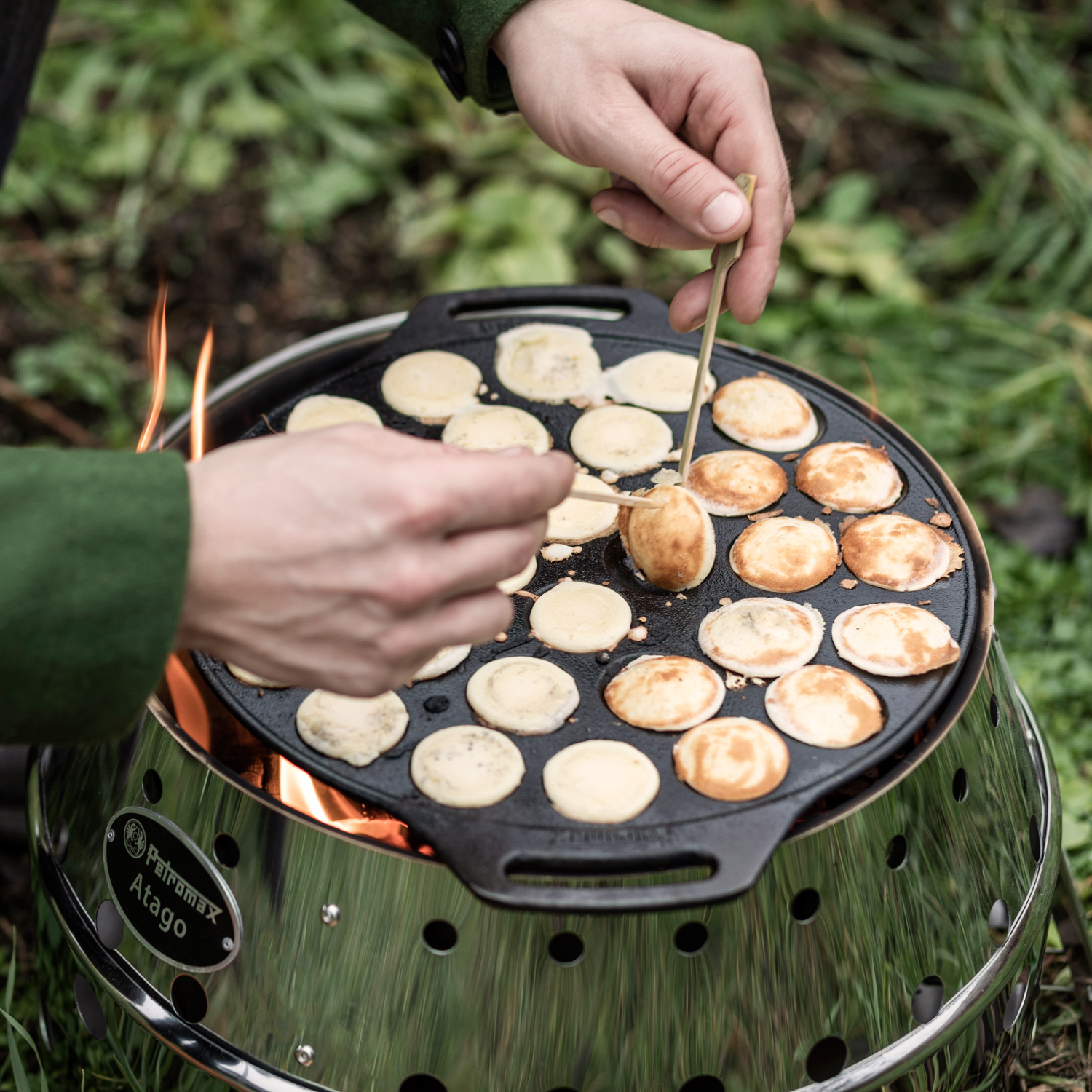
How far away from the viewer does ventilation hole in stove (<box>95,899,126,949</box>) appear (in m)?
1.90

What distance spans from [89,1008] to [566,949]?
1021mm

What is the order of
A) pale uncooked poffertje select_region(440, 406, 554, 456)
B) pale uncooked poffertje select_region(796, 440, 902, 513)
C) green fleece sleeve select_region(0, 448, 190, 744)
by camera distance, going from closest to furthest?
green fleece sleeve select_region(0, 448, 190, 744) → pale uncooked poffertje select_region(796, 440, 902, 513) → pale uncooked poffertje select_region(440, 406, 554, 456)

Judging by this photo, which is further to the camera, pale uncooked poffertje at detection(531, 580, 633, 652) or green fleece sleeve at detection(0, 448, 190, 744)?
pale uncooked poffertje at detection(531, 580, 633, 652)

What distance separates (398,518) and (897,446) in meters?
1.32

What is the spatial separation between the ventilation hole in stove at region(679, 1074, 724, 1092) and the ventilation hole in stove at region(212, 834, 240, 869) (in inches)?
31.4

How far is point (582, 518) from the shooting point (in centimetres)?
215

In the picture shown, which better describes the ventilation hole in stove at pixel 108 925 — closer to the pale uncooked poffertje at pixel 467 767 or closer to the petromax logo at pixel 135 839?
the petromax logo at pixel 135 839

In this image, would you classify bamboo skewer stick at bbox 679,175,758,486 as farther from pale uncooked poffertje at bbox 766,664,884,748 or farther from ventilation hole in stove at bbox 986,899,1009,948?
ventilation hole in stove at bbox 986,899,1009,948

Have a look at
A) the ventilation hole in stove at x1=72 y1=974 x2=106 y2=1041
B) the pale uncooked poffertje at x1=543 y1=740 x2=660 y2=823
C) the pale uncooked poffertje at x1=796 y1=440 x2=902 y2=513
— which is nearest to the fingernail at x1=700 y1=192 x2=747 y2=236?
the pale uncooked poffertje at x1=796 y1=440 x2=902 y2=513

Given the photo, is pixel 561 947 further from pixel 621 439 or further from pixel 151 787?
pixel 621 439

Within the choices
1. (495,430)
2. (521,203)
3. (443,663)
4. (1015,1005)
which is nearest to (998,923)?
(1015,1005)

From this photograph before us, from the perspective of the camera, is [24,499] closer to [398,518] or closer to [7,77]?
[398,518]

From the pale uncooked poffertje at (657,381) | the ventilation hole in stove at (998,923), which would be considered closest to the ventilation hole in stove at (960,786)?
the ventilation hole in stove at (998,923)

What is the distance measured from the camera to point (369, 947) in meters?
1.62
